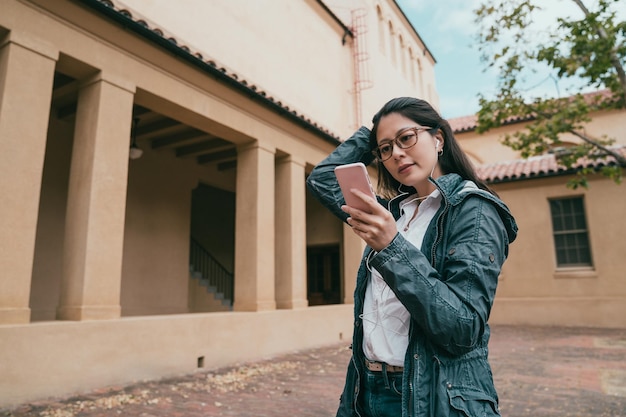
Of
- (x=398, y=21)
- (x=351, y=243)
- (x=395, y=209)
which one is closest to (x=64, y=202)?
(x=351, y=243)

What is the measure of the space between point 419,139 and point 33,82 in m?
5.60

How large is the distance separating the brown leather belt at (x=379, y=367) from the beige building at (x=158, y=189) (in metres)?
4.78

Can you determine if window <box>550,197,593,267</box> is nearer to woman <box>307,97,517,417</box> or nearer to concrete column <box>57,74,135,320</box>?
concrete column <box>57,74,135,320</box>

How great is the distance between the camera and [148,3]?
9.02m

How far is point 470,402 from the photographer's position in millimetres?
1176

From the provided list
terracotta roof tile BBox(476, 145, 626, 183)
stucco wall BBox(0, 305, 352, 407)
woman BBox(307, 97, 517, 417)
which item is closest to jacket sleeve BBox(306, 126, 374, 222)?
woman BBox(307, 97, 517, 417)

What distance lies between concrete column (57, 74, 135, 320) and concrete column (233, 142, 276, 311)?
2882mm

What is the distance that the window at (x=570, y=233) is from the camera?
1417cm

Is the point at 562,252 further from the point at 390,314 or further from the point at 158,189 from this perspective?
the point at 390,314

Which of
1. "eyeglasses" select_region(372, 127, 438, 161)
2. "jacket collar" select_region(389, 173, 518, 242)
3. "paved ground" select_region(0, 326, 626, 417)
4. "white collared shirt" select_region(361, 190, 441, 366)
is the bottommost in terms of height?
"paved ground" select_region(0, 326, 626, 417)

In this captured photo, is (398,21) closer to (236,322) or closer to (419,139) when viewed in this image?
(236,322)

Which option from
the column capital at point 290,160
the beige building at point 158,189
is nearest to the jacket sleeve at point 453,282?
the beige building at point 158,189

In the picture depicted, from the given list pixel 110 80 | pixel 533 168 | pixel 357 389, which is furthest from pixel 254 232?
pixel 533 168

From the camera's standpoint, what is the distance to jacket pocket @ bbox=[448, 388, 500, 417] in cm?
116
